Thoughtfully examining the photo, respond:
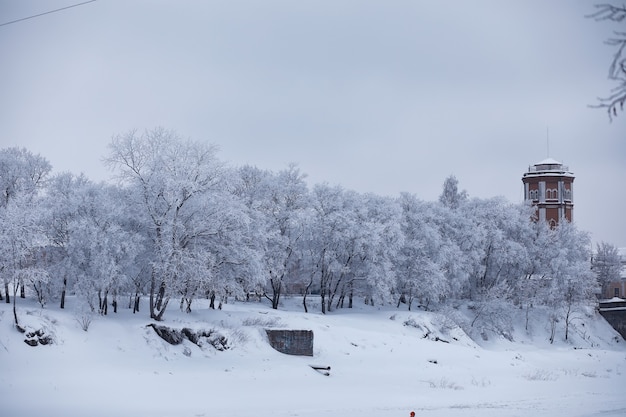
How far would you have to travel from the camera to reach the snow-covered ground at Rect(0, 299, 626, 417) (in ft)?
79.2

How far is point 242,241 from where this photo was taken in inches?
1781

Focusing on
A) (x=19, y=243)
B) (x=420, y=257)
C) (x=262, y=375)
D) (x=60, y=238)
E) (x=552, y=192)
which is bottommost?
(x=262, y=375)

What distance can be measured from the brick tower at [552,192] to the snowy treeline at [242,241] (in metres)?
19.3

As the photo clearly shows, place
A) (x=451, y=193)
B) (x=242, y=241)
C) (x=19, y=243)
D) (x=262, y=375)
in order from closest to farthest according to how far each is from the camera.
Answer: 1. (x=262, y=375)
2. (x=19, y=243)
3. (x=242, y=241)
4. (x=451, y=193)

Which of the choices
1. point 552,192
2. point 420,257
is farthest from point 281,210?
point 552,192

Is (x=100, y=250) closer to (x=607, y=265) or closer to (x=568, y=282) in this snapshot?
(x=568, y=282)

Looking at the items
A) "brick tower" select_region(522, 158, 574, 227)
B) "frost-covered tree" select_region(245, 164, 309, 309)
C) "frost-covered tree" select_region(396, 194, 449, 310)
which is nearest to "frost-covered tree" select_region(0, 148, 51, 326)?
"frost-covered tree" select_region(245, 164, 309, 309)

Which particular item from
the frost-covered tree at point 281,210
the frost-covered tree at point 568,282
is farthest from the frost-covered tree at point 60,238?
the frost-covered tree at point 568,282

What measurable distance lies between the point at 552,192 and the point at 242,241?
240ft

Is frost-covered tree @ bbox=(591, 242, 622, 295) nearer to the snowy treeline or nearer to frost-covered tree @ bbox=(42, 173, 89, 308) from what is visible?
the snowy treeline

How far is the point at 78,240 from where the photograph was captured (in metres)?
39.1

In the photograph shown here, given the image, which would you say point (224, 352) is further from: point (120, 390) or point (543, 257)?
point (543, 257)

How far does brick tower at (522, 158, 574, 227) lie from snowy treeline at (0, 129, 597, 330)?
19.3 m

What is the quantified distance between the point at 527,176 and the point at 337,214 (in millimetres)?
55466
